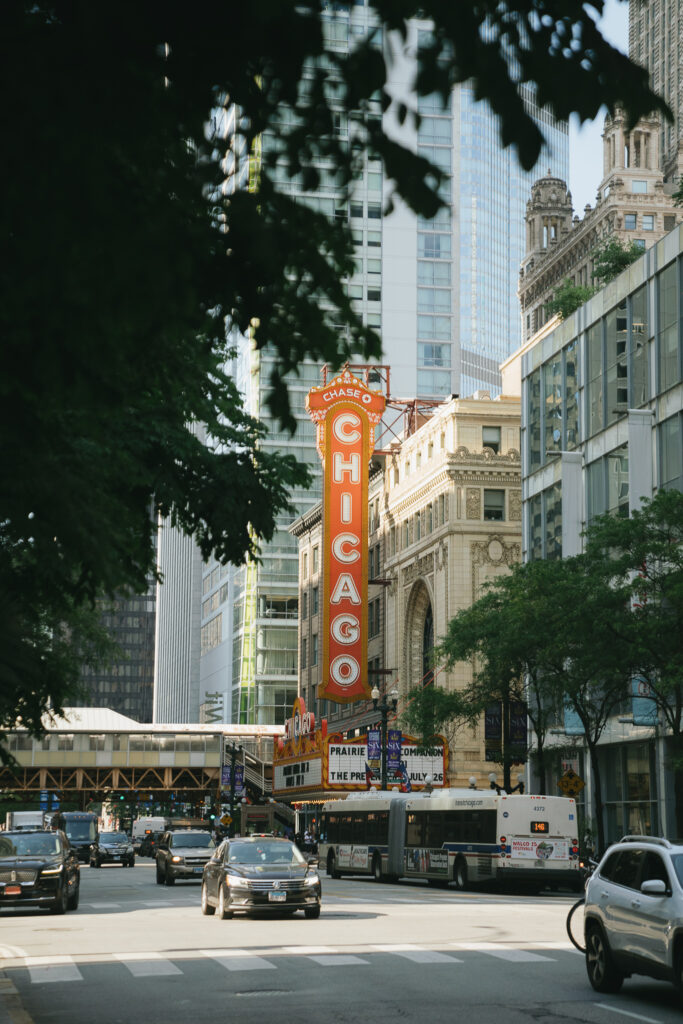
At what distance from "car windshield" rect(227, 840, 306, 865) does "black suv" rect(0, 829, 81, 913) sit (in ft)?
17.1

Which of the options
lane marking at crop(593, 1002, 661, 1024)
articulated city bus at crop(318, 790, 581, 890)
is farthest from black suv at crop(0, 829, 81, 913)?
lane marking at crop(593, 1002, 661, 1024)

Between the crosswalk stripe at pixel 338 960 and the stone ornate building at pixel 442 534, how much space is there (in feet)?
171

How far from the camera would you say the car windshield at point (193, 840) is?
154 ft

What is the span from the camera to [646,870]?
601 inches

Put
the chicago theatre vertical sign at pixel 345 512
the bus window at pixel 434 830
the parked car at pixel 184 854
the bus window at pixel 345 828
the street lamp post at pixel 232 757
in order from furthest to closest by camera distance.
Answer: the street lamp post at pixel 232 757 < the chicago theatre vertical sign at pixel 345 512 < the bus window at pixel 345 828 < the parked car at pixel 184 854 < the bus window at pixel 434 830

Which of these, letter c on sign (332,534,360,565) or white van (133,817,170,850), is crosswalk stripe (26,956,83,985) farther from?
white van (133,817,170,850)

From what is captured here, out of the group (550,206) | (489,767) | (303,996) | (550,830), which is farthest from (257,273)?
(550,206)

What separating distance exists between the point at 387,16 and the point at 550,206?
6475 inches

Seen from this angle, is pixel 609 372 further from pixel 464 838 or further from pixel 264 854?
pixel 264 854

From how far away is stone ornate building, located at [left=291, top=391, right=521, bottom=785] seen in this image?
78375 millimetres

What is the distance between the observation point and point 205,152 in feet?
18.6

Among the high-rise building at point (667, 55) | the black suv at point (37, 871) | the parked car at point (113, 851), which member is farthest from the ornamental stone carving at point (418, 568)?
the high-rise building at point (667, 55)

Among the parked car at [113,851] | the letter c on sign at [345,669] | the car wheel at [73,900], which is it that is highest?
the letter c on sign at [345,669]

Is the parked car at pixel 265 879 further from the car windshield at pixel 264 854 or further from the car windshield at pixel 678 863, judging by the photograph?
the car windshield at pixel 678 863
